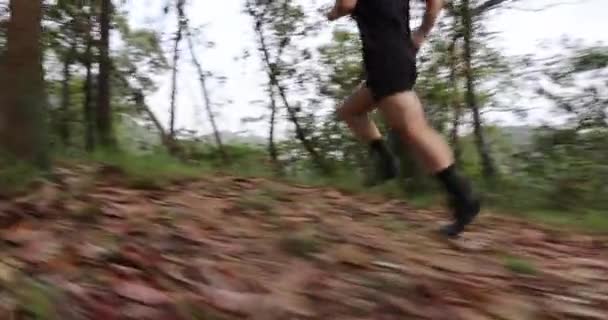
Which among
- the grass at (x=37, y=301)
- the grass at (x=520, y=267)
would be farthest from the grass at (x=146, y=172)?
the grass at (x=37, y=301)

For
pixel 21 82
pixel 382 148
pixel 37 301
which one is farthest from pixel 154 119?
pixel 37 301

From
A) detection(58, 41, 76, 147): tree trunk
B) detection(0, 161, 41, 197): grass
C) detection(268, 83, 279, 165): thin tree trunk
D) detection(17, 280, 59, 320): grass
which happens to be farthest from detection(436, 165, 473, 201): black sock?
detection(268, 83, 279, 165): thin tree trunk

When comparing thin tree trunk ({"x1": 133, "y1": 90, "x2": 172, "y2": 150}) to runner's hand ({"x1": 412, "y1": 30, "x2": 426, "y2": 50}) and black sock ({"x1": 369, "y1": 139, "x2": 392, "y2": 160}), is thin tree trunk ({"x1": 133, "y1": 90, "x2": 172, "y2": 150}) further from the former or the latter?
runner's hand ({"x1": 412, "y1": 30, "x2": 426, "y2": 50})

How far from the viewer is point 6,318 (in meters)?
2.48

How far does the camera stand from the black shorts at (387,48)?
428cm

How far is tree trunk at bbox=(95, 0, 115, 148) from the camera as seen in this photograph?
9.20m

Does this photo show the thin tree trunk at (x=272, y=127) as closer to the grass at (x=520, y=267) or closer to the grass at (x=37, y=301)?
the grass at (x=520, y=267)

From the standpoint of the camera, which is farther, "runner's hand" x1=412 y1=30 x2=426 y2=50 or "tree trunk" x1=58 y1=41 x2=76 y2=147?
"tree trunk" x1=58 y1=41 x2=76 y2=147

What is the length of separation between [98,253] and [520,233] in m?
2.79

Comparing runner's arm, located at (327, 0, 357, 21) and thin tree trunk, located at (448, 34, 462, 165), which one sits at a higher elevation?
runner's arm, located at (327, 0, 357, 21)

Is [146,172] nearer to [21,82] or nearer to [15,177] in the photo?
[21,82]

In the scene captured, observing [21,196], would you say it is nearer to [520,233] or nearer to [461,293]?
[461,293]

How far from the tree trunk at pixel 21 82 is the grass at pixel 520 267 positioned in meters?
2.42

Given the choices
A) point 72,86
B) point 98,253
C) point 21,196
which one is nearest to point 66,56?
point 72,86
